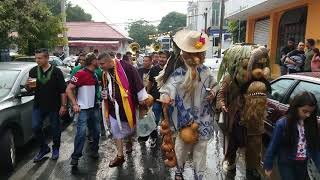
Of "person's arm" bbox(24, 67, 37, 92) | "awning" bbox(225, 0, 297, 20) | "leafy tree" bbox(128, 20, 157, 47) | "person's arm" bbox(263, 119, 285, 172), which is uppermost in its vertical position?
"awning" bbox(225, 0, 297, 20)

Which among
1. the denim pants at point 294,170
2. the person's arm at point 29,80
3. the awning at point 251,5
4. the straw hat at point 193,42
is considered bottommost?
the denim pants at point 294,170

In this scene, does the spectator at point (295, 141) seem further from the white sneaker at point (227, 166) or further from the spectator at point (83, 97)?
the spectator at point (83, 97)

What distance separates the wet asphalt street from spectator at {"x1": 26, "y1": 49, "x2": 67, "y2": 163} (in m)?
0.36

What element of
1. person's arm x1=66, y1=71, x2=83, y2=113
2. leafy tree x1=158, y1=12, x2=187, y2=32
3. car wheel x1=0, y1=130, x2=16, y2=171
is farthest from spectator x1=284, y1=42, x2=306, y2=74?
leafy tree x1=158, y1=12, x2=187, y2=32

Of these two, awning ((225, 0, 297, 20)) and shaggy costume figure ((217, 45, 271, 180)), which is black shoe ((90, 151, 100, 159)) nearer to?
shaggy costume figure ((217, 45, 271, 180))

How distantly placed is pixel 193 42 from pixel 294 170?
184cm

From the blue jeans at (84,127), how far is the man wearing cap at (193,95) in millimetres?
1762

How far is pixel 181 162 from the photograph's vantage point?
5.00 m

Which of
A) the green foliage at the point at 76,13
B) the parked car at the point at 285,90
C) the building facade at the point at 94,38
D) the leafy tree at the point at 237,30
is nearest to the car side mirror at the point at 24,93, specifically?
the parked car at the point at 285,90

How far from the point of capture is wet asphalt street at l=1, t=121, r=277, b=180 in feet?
19.0

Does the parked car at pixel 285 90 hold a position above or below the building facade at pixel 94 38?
above

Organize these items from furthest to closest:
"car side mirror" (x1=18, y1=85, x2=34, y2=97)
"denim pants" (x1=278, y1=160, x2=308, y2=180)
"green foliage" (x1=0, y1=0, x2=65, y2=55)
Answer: "green foliage" (x1=0, y1=0, x2=65, y2=55) < "car side mirror" (x1=18, y1=85, x2=34, y2=97) < "denim pants" (x1=278, y1=160, x2=308, y2=180)

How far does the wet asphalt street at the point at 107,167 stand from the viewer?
5779 millimetres

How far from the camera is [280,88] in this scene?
20.5 ft
